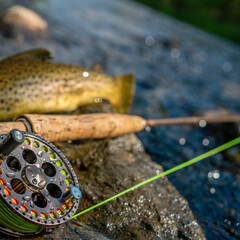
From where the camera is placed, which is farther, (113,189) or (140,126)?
(140,126)

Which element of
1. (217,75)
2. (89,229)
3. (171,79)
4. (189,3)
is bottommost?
(189,3)

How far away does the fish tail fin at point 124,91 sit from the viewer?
141 inches

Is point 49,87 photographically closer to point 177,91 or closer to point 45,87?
point 45,87

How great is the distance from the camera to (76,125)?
2.42 metres

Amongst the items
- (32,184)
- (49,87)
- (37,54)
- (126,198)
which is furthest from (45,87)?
(32,184)

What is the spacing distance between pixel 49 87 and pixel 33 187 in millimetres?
1660

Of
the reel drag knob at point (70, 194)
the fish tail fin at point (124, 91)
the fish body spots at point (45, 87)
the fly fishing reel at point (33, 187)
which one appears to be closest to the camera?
the fly fishing reel at point (33, 187)

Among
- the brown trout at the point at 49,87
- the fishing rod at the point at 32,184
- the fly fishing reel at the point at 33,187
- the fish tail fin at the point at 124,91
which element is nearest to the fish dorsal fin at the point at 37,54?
the brown trout at the point at 49,87

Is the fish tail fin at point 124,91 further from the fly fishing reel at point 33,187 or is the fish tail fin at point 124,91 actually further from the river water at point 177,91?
the fly fishing reel at point 33,187

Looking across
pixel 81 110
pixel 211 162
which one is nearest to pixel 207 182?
pixel 211 162

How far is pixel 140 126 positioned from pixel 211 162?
1.21m

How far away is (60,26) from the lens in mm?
8109

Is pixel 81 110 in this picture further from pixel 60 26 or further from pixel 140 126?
pixel 60 26

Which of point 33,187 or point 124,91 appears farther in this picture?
point 124,91
